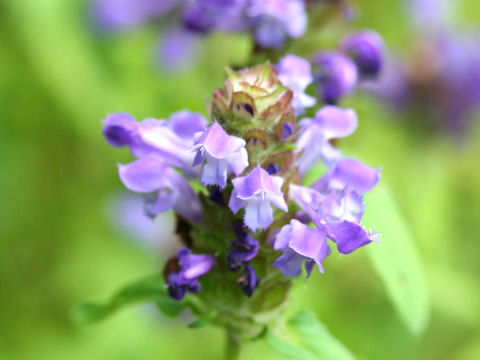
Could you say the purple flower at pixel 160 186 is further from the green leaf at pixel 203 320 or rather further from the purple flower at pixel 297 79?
the purple flower at pixel 297 79

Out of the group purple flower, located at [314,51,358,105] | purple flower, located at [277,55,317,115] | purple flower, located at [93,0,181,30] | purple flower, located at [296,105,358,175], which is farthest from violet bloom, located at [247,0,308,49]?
purple flower, located at [93,0,181,30]

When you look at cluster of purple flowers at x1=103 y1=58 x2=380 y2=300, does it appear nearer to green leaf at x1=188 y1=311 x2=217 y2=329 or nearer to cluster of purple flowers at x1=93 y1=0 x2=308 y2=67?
green leaf at x1=188 y1=311 x2=217 y2=329

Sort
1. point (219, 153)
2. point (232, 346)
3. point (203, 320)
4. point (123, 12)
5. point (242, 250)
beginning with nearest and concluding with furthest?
point (219, 153) < point (242, 250) < point (203, 320) < point (232, 346) < point (123, 12)

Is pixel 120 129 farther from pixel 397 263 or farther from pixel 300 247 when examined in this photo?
pixel 397 263

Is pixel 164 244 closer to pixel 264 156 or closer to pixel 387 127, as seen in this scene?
pixel 387 127

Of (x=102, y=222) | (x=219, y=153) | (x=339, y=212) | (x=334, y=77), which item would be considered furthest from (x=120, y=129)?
(x=102, y=222)

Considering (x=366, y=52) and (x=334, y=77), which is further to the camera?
(x=366, y=52)

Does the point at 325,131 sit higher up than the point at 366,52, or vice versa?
the point at 366,52
